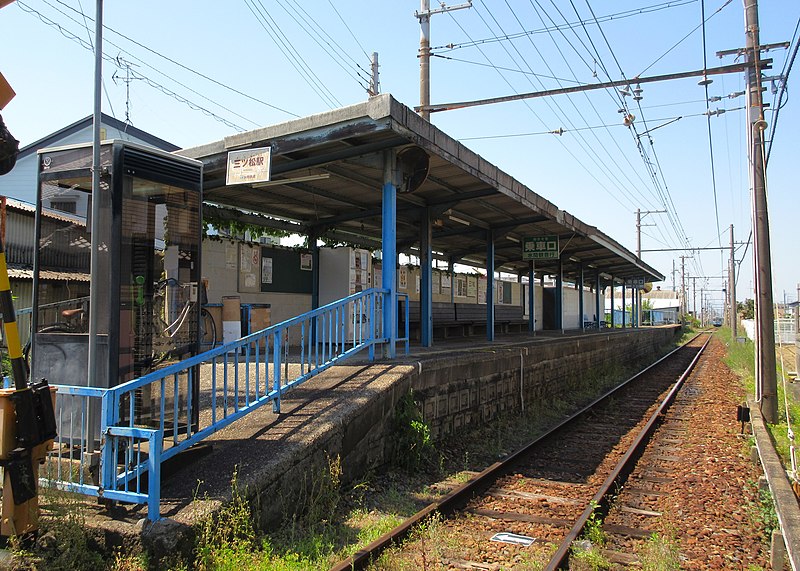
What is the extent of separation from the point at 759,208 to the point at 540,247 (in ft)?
18.7

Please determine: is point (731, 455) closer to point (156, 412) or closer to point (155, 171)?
point (156, 412)

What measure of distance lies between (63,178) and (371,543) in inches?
157

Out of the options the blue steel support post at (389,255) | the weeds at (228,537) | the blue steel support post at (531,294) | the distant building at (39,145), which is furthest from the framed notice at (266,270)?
the distant building at (39,145)

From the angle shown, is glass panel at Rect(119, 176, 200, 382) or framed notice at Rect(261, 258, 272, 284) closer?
glass panel at Rect(119, 176, 200, 382)

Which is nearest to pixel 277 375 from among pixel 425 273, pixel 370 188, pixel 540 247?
pixel 370 188

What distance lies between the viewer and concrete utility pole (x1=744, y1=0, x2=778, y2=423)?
1161 centimetres

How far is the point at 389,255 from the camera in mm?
8539

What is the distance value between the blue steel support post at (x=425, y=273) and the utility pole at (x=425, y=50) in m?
3.92

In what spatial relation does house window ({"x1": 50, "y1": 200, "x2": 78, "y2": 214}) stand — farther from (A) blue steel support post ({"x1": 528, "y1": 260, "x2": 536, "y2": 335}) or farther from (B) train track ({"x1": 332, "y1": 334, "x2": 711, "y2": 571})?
(A) blue steel support post ({"x1": 528, "y1": 260, "x2": 536, "y2": 335})

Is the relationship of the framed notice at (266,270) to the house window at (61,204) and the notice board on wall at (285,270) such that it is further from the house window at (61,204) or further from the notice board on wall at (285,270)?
the house window at (61,204)

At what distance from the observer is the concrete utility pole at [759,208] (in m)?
11.6

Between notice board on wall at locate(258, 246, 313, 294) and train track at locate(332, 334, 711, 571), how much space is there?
5713 millimetres

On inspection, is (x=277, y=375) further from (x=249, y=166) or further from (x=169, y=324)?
(x=249, y=166)

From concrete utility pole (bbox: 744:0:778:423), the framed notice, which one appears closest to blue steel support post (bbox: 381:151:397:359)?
the framed notice
